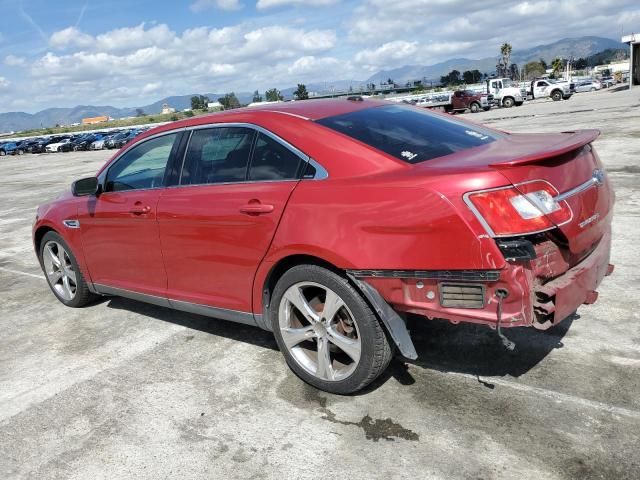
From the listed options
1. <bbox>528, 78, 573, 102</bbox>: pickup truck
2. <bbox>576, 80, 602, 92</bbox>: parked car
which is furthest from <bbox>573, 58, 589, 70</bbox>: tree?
<bbox>528, 78, 573, 102</bbox>: pickup truck

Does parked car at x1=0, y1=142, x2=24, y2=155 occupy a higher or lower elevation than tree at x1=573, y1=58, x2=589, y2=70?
higher

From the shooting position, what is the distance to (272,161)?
135 inches

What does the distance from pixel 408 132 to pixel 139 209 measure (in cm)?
205

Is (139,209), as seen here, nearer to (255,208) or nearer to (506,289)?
(255,208)

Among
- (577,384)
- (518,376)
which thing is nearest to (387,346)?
(518,376)

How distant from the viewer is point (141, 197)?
4.20 m

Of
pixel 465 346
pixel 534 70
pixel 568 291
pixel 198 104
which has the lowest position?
pixel 534 70

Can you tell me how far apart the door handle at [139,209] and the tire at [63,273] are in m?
1.22

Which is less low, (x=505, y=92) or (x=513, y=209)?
(x=513, y=209)

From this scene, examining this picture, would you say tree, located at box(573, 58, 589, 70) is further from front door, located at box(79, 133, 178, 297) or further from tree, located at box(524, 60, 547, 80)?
front door, located at box(79, 133, 178, 297)

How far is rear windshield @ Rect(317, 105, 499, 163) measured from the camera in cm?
320

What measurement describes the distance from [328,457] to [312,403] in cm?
53

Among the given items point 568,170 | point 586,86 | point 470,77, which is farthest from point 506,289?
point 470,77

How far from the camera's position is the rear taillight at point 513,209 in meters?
2.60
